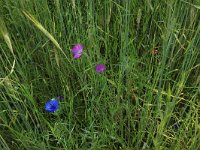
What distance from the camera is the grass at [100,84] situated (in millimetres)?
967

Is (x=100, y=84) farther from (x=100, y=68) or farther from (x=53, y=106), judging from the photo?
(x=53, y=106)

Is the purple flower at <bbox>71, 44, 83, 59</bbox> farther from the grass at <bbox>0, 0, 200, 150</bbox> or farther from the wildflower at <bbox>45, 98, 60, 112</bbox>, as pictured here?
the wildflower at <bbox>45, 98, 60, 112</bbox>

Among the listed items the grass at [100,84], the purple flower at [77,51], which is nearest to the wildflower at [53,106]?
the grass at [100,84]

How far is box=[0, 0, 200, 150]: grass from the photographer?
0.97 metres

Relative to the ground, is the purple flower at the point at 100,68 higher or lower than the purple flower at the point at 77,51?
lower

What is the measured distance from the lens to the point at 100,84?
104 cm

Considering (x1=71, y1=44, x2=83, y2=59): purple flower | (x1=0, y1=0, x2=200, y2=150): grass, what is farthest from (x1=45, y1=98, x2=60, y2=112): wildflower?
(x1=71, y1=44, x2=83, y2=59): purple flower

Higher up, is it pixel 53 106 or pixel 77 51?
pixel 77 51

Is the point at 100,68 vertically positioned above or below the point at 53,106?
above

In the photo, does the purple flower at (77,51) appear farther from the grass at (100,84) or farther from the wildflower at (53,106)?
the wildflower at (53,106)

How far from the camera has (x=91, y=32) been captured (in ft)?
3.36

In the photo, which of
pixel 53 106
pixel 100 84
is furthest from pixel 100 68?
pixel 53 106

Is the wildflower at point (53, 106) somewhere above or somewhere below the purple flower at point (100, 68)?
below

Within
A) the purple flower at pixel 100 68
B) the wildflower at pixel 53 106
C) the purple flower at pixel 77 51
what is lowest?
the wildflower at pixel 53 106
